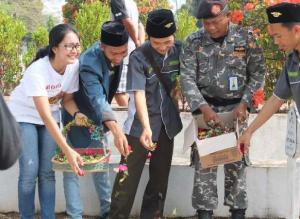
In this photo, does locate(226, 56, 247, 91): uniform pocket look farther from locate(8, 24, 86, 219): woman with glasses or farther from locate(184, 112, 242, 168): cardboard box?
locate(8, 24, 86, 219): woman with glasses

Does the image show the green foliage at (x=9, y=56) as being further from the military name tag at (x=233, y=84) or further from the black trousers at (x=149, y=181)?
the military name tag at (x=233, y=84)

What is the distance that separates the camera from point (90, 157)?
3756 millimetres

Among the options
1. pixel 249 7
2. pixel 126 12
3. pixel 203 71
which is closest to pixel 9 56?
pixel 126 12

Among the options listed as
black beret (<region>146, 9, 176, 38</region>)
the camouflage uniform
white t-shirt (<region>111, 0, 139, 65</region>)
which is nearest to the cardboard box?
the camouflage uniform

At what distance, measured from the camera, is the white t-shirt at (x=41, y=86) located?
379cm

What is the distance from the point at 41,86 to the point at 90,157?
562mm

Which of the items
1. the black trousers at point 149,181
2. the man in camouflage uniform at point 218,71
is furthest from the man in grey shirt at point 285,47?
the black trousers at point 149,181

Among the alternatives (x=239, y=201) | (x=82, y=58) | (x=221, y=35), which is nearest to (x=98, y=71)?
(x=82, y=58)

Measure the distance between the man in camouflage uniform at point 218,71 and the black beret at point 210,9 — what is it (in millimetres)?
22

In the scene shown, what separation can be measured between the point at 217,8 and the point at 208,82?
1.72 feet

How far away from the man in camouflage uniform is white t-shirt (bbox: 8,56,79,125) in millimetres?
778

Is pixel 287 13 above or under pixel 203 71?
above

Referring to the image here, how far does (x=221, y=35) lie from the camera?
12.8ft

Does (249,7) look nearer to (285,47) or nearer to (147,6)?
(285,47)
